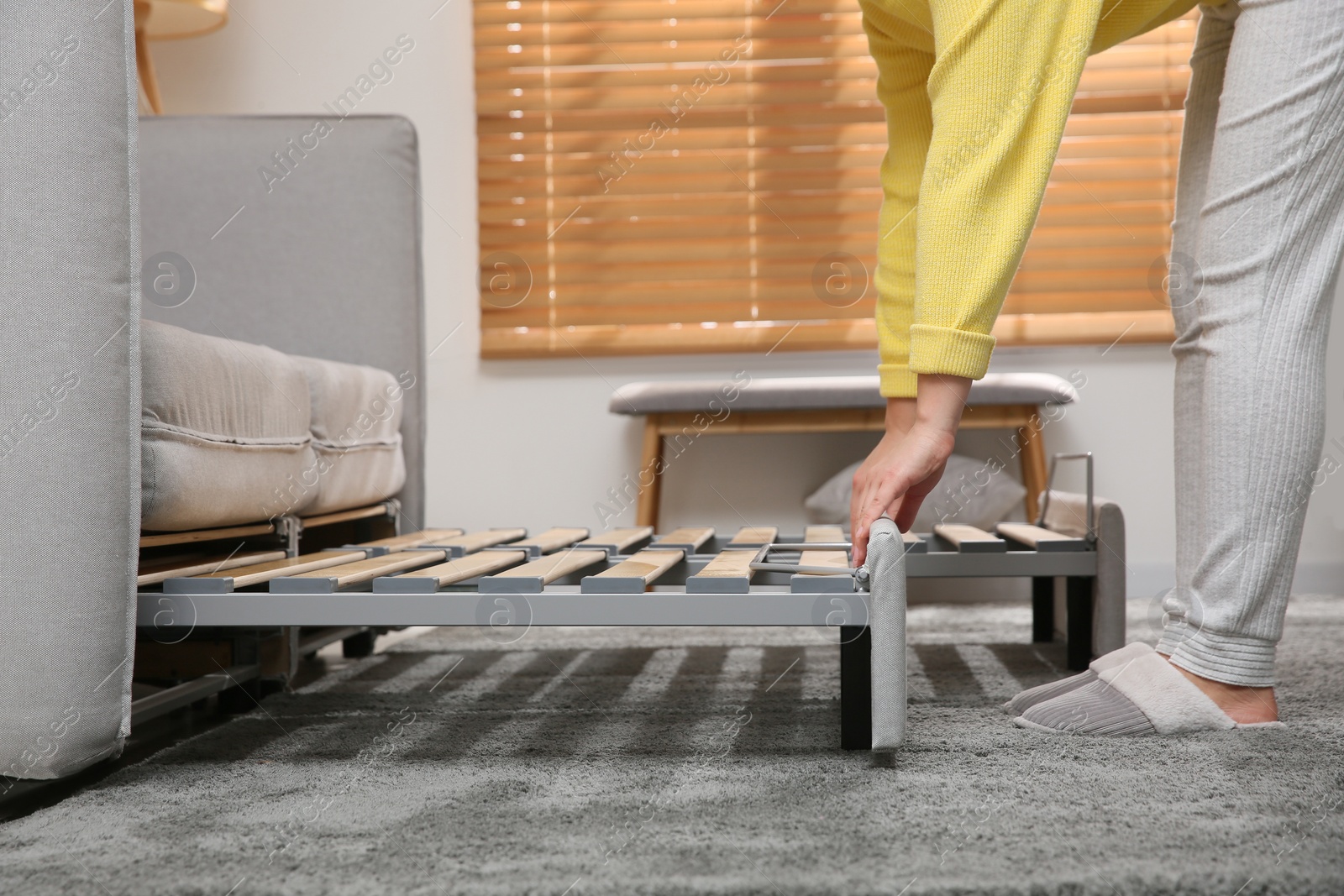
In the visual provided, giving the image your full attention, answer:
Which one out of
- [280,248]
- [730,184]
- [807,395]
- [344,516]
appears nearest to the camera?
[344,516]

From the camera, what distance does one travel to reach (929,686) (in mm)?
1074

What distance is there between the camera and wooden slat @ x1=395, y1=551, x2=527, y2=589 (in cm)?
81

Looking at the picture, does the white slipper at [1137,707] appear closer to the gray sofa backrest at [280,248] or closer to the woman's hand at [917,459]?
the woman's hand at [917,459]

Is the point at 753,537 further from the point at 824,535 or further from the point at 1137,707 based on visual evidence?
the point at 1137,707

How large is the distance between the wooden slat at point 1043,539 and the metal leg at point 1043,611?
9 centimetres

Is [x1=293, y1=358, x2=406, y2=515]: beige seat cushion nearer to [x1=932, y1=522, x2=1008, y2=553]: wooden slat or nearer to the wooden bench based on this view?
the wooden bench

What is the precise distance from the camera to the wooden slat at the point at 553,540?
1159mm

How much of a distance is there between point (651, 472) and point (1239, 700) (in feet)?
3.83

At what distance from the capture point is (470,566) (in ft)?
2.98

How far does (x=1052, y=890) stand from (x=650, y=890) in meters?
0.20

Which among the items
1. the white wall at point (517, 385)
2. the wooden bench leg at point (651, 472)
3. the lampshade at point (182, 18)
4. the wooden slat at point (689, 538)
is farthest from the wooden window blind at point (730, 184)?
the wooden slat at point (689, 538)

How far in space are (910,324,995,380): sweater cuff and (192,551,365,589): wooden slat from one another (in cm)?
53

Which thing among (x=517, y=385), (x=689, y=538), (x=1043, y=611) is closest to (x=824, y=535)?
(x=689, y=538)

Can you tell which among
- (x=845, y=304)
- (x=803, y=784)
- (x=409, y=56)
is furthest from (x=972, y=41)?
(x=409, y=56)
